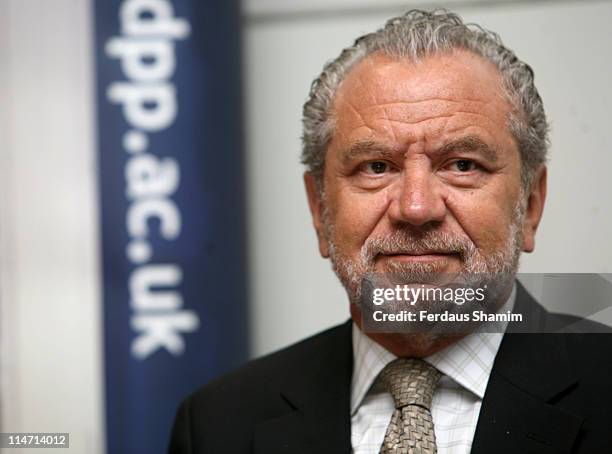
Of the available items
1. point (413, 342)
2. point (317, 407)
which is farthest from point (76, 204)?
point (413, 342)

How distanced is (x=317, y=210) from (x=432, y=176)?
318 mm

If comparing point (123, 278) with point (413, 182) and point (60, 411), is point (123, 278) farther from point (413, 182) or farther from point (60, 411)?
point (413, 182)

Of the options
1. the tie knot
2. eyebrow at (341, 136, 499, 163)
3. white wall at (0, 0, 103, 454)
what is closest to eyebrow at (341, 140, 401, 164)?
eyebrow at (341, 136, 499, 163)

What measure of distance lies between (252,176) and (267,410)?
953 millimetres

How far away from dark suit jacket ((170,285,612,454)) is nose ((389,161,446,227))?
17 cm

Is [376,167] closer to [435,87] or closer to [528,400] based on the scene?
[435,87]

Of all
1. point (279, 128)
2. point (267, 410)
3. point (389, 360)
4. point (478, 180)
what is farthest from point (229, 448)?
point (279, 128)

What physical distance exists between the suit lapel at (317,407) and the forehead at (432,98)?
43 cm

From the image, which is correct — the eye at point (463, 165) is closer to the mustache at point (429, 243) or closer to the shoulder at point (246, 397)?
the mustache at point (429, 243)

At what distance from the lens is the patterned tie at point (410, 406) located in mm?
1099

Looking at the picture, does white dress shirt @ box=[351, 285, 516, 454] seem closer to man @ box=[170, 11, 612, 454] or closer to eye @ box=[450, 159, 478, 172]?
man @ box=[170, 11, 612, 454]

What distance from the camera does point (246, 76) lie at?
2.16 metres

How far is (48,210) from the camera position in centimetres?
226
